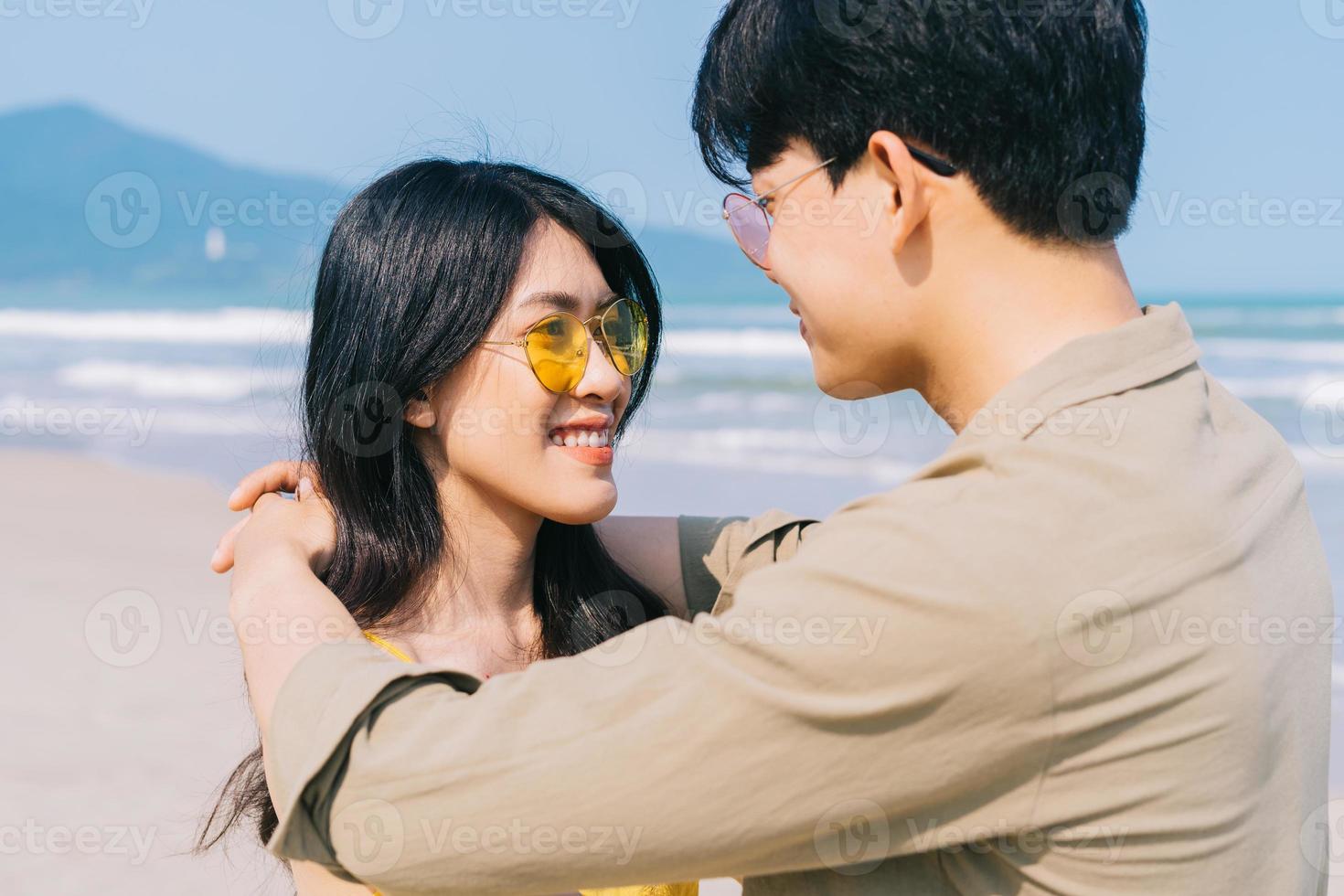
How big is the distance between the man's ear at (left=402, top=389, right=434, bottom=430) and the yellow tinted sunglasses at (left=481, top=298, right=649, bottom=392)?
0.69 ft

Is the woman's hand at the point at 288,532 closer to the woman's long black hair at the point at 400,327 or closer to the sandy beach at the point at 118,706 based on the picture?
the woman's long black hair at the point at 400,327

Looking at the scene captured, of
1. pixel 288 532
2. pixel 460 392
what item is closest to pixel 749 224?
pixel 460 392

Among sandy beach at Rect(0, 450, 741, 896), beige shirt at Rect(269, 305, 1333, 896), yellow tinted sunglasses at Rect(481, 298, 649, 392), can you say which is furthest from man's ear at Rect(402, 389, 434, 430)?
sandy beach at Rect(0, 450, 741, 896)

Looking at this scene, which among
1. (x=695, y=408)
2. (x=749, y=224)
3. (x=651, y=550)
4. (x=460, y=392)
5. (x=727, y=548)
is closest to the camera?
(x=749, y=224)

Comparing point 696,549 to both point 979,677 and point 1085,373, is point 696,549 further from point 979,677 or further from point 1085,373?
point 979,677

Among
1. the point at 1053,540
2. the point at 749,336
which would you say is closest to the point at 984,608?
the point at 1053,540

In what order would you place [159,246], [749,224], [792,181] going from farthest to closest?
[159,246]
[749,224]
[792,181]

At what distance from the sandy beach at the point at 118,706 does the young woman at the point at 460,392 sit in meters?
1.91

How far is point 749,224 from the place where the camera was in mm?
2377

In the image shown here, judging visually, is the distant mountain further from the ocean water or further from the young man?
the young man

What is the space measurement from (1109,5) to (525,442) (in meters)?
1.53

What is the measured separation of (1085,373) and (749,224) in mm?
859

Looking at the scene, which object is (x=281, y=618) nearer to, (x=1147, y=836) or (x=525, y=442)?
(x=525, y=442)

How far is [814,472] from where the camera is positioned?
37.3 ft
